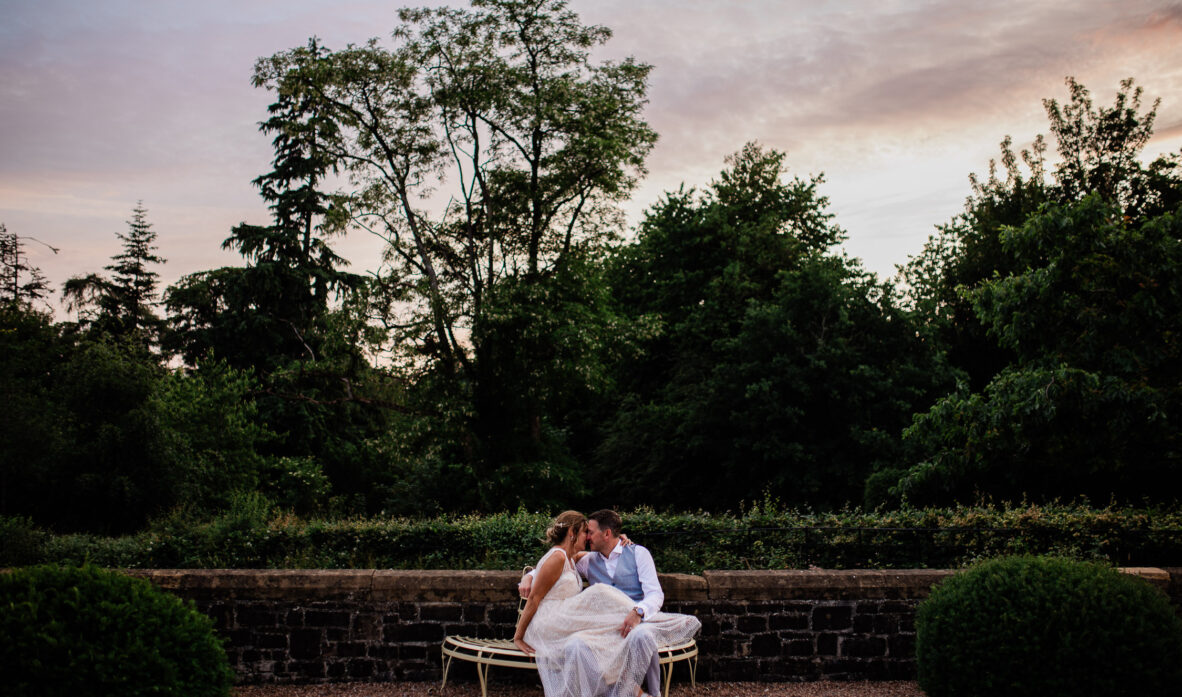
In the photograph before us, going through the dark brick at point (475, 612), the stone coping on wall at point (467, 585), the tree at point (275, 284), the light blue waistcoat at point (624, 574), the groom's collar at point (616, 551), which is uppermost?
the tree at point (275, 284)

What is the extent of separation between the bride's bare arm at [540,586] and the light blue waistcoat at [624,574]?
54cm

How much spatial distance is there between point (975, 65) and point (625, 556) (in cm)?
940

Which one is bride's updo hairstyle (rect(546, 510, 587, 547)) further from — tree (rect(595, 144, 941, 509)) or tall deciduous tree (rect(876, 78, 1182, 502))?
tree (rect(595, 144, 941, 509))

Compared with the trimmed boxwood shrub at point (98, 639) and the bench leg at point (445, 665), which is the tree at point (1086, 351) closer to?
the bench leg at point (445, 665)

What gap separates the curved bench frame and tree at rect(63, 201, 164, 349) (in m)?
30.0

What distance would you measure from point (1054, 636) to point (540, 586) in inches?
125

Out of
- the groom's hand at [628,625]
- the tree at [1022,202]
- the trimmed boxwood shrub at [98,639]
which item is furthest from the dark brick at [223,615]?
the tree at [1022,202]

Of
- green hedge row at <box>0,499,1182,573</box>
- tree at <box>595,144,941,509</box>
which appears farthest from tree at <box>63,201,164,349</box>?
green hedge row at <box>0,499,1182,573</box>

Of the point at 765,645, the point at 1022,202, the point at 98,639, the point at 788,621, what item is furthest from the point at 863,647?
the point at 1022,202

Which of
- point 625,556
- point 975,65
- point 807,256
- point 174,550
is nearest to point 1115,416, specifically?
point 975,65

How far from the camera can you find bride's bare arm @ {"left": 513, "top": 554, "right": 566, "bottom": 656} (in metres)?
5.65

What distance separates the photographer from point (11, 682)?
163 inches

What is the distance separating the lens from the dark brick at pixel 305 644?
642 cm

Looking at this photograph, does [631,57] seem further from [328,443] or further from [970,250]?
[328,443]
